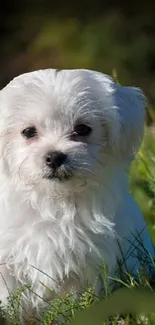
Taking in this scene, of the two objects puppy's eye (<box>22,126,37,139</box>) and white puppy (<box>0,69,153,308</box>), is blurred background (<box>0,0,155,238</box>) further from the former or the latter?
puppy's eye (<box>22,126,37,139</box>)

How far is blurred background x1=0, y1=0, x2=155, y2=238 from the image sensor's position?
19031mm

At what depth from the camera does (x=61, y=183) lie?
17.4 feet

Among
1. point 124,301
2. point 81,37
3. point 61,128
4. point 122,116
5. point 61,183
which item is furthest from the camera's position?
point 81,37

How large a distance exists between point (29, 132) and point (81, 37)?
14.6 m

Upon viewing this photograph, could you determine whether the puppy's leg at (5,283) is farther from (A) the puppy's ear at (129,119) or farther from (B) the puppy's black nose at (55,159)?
(A) the puppy's ear at (129,119)

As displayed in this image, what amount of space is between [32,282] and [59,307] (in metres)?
0.63

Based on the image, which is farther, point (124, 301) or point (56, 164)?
point (56, 164)

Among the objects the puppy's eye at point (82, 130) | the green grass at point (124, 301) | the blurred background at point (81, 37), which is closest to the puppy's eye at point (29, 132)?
the puppy's eye at point (82, 130)

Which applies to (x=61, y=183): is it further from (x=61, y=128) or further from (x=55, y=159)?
(x=61, y=128)

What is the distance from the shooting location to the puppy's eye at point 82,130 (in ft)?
17.9

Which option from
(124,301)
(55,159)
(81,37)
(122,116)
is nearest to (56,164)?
(55,159)

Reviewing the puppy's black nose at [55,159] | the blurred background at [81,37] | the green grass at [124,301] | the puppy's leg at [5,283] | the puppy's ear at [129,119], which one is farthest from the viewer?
the blurred background at [81,37]

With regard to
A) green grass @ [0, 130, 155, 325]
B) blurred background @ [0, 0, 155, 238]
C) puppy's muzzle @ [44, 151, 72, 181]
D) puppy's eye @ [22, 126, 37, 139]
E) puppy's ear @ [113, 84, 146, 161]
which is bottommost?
green grass @ [0, 130, 155, 325]

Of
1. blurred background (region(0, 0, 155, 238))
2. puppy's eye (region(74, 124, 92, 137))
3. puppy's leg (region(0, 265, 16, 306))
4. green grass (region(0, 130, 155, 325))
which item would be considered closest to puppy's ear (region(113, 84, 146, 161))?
puppy's eye (region(74, 124, 92, 137))
